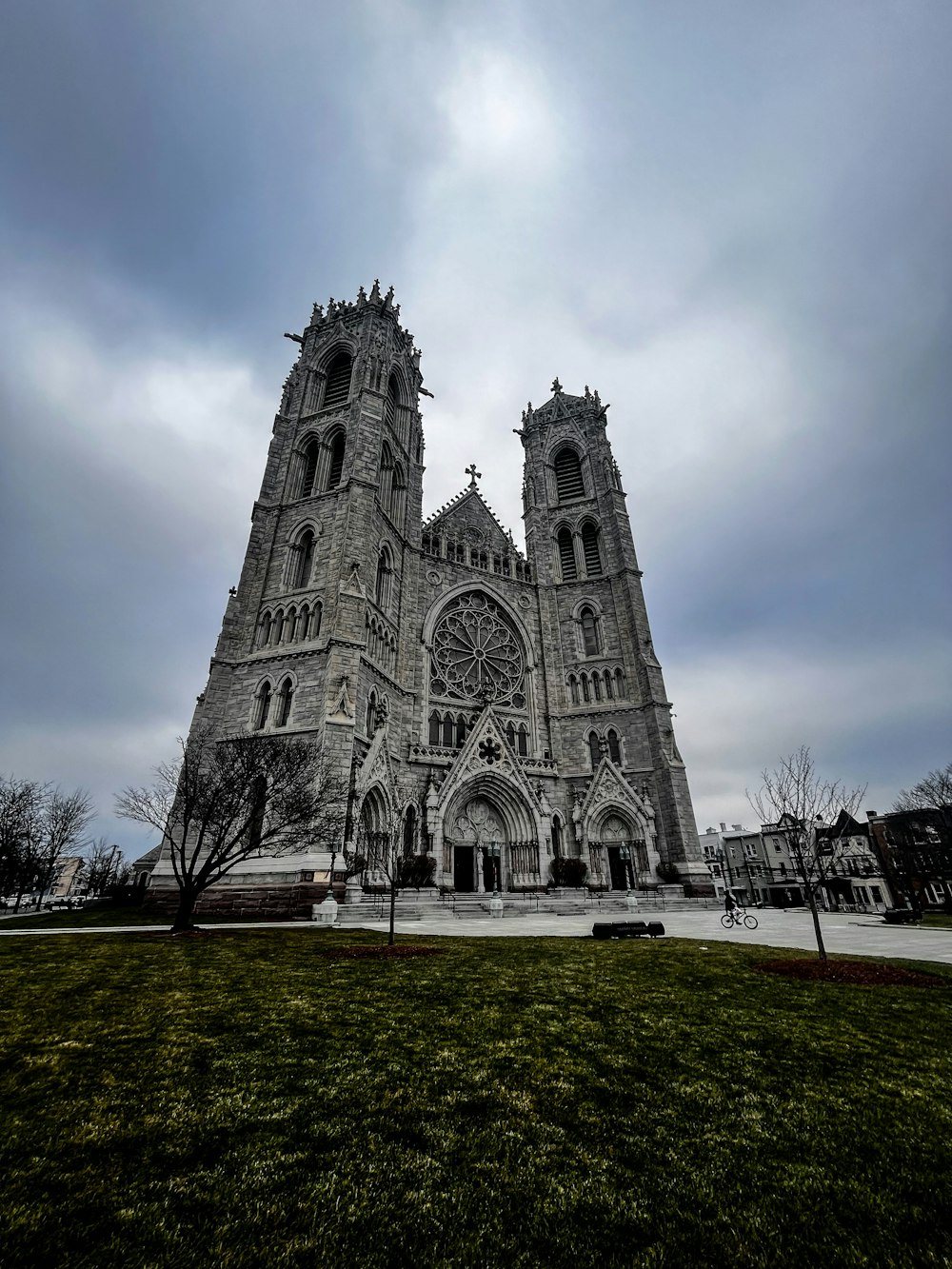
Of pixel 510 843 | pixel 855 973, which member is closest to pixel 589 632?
pixel 510 843

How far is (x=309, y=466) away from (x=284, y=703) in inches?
689

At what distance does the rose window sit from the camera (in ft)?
121

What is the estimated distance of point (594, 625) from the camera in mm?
41812

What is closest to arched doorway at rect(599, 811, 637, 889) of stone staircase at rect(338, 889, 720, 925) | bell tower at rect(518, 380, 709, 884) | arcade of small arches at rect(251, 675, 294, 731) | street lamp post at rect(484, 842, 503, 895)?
bell tower at rect(518, 380, 709, 884)

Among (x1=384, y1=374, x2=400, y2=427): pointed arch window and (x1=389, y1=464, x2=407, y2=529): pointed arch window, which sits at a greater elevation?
(x1=384, y1=374, x2=400, y2=427): pointed arch window

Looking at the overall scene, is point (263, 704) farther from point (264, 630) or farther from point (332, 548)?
point (332, 548)

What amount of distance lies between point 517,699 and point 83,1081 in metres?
34.6

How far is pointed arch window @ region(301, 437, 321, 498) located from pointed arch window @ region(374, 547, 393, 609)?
Result: 614 centimetres

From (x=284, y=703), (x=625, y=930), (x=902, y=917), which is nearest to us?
(x=625, y=930)

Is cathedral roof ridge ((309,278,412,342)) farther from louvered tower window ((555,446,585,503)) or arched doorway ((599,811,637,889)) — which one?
arched doorway ((599,811,637,889))

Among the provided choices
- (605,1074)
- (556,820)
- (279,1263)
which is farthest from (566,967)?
(556,820)

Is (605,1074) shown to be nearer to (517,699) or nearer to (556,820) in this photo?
(556,820)

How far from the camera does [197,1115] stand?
13.3 ft

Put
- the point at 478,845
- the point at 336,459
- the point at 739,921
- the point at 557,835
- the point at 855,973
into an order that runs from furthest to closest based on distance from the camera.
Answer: the point at 336,459 → the point at 557,835 → the point at 478,845 → the point at 739,921 → the point at 855,973
